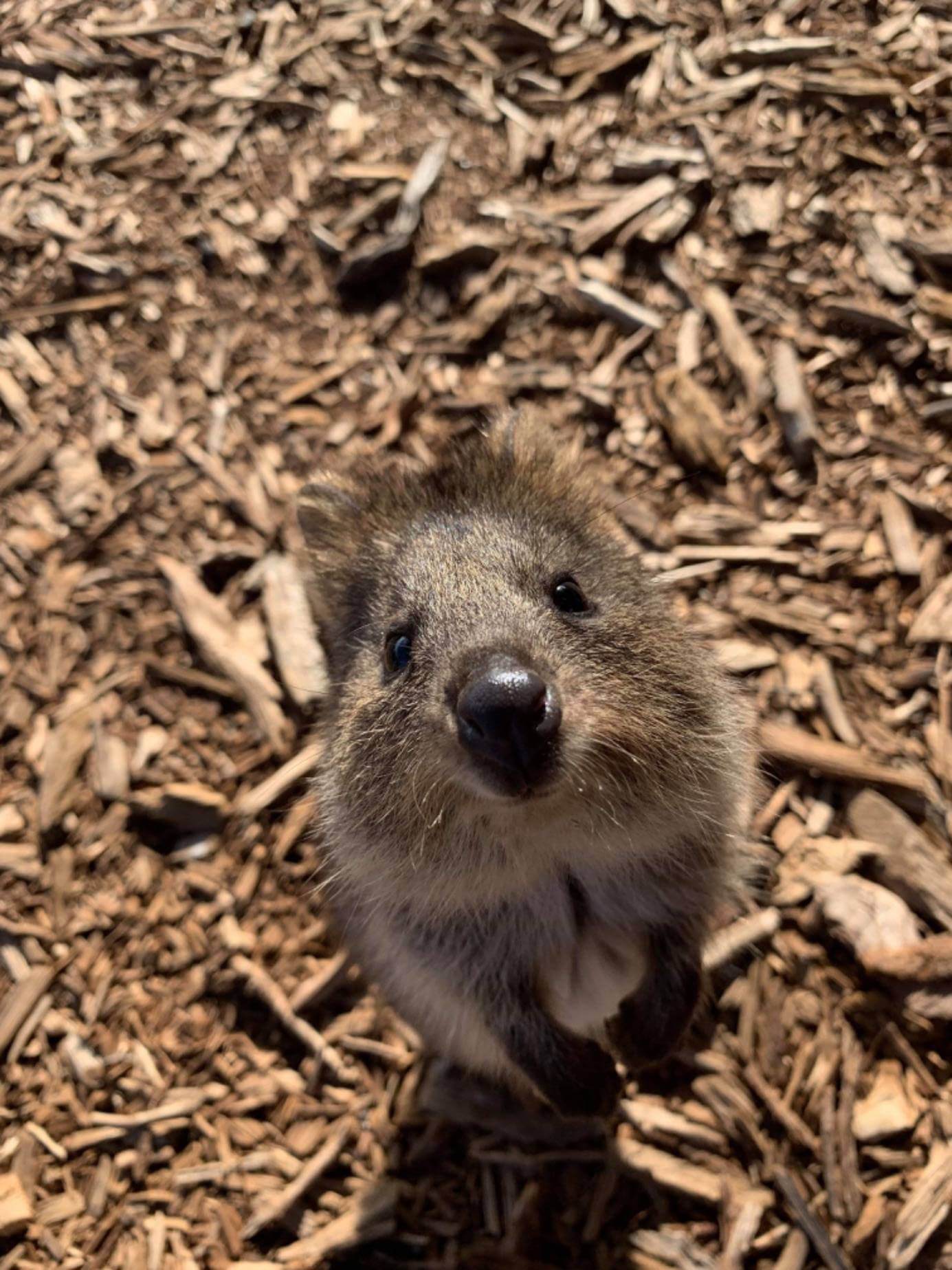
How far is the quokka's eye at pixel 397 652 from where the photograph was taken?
11.4 feet

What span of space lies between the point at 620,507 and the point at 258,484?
6.01 feet

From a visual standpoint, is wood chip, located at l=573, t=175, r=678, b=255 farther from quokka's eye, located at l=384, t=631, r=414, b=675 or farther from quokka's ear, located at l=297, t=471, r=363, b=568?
quokka's eye, located at l=384, t=631, r=414, b=675

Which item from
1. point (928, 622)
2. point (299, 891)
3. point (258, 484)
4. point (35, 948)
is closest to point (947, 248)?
point (928, 622)

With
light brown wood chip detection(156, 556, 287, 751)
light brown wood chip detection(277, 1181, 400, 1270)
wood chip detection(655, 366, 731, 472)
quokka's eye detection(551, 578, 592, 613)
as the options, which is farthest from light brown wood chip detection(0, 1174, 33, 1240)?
wood chip detection(655, 366, 731, 472)

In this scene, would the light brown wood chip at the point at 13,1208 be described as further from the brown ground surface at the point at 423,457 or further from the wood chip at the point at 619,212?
the wood chip at the point at 619,212

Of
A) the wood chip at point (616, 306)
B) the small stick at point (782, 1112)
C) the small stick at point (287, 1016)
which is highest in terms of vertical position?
the wood chip at point (616, 306)

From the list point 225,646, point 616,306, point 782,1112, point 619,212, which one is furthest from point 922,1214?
point 619,212

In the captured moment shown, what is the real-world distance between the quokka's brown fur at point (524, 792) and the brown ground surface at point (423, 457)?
24.9 inches

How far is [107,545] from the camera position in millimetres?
5461

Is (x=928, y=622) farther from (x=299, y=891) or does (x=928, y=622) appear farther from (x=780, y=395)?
(x=299, y=891)

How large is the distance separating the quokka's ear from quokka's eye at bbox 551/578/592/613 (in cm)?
105

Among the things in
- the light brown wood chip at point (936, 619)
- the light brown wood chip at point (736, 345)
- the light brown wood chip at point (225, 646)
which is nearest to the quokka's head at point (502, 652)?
the light brown wood chip at point (225, 646)

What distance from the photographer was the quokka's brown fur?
3.17 m

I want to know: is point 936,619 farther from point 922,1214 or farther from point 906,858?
point 922,1214
